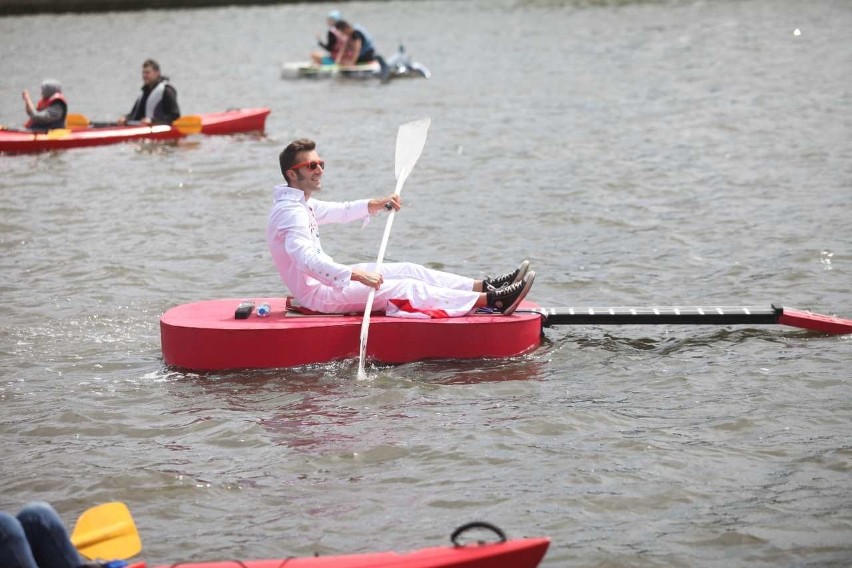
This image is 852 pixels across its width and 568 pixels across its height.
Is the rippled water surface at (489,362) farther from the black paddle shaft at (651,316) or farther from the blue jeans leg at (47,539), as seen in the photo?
the blue jeans leg at (47,539)

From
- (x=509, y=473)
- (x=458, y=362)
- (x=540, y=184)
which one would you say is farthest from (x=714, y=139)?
(x=509, y=473)

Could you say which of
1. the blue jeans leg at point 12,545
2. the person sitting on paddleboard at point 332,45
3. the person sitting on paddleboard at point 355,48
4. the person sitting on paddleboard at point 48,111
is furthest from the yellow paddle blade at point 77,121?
the blue jeans leg at point 12,545

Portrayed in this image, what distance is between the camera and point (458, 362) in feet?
25.7

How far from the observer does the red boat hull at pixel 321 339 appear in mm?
7617

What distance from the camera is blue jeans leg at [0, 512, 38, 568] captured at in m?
4.52

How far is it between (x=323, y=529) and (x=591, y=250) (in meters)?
5.97

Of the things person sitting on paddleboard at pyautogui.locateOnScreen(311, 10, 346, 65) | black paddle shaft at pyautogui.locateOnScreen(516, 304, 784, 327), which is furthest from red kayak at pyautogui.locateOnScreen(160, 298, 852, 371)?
person sitting on paddleboard at pyautogui.locateOnScreen(311, 10, 346, 65)

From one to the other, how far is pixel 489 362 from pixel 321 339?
1.07 meters

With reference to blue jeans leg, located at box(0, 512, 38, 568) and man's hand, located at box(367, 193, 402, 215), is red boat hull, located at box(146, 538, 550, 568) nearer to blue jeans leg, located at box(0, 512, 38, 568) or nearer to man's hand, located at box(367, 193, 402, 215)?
blue jeans leg, located at box(0, 512, 38, 568)

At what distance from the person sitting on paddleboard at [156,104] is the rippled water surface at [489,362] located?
42 cm

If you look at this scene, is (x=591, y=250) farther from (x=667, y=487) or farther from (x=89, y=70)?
(x=89, y=70)

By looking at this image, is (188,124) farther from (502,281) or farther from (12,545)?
(12,545)

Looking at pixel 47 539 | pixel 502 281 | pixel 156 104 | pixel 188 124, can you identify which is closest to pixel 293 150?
pixel 502 281

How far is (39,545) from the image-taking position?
4.66m
